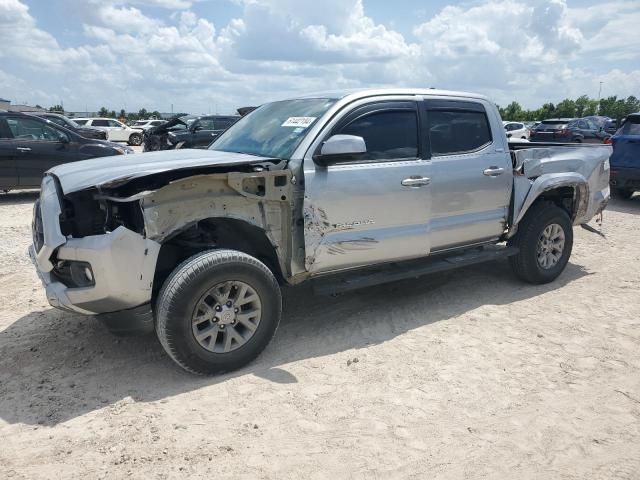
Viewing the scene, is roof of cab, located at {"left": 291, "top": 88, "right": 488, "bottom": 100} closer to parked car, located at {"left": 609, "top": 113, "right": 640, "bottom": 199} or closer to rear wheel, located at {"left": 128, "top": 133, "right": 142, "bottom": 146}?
parked car, located at {"left": 609, "top": 113, "right": 640, "bottom": 199}

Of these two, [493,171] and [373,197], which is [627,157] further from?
[373,197]

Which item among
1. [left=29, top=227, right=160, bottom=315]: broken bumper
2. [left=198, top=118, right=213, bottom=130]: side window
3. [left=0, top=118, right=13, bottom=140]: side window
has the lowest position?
[left=29, top=227, right=160, bottom=315]: broken bumper

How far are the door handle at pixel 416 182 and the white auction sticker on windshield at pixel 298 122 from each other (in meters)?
0.90

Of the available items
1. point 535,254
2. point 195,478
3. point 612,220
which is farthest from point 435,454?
point 612,220

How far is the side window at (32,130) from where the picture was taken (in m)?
10.1

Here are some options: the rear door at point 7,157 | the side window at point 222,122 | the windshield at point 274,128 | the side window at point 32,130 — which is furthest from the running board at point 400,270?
the side window at point 222,122

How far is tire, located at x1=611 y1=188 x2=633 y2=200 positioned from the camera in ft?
37.4

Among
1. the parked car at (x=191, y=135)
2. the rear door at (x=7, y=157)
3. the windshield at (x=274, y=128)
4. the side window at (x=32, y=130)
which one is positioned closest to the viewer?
the windshield at (x=274, y=128)

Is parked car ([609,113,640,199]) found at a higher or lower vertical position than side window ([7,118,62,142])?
lower

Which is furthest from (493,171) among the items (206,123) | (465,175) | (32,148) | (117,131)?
(117,131)

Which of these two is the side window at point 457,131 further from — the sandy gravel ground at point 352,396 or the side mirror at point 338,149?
the sandy gravel ground at point 352,396

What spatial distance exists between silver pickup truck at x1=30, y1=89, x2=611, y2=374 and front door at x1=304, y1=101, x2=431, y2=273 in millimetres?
11

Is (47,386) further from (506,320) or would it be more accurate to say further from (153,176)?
(506,320)

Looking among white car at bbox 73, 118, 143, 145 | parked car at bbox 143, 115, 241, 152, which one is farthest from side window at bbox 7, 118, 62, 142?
white car at bbox 73, 118, 143, 145
